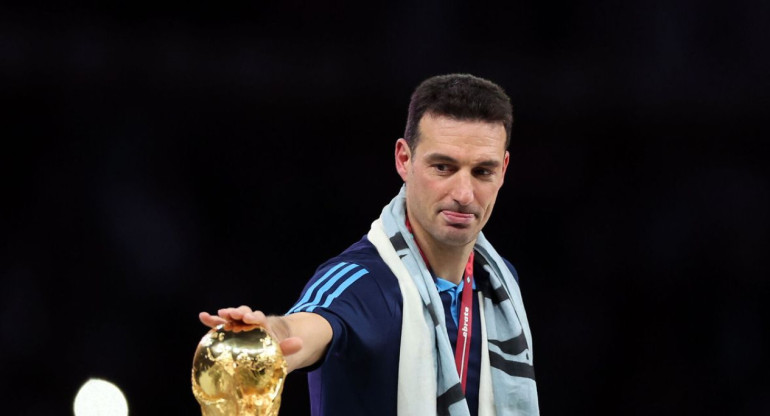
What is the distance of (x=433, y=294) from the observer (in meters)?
1.77

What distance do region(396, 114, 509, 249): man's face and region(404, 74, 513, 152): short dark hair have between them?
15 millimetres

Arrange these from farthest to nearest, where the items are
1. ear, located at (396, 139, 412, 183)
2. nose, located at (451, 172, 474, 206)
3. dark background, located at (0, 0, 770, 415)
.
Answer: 1. dark background, located at (0, 0, 770, 415)
2. ear, located at (396, 139, 412, 183)
3. nose, located at (451, 172, 474, 206)

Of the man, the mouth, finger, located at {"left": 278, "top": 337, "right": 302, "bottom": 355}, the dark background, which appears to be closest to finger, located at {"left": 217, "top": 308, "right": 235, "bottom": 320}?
finger, located at {"left": 278, "top": 337, "right": 302, "bottom": 355}

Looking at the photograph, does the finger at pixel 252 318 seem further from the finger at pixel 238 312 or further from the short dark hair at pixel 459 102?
the short dark hair at pixel 459 102

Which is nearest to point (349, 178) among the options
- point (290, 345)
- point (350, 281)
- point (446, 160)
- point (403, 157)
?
point (403, 157)

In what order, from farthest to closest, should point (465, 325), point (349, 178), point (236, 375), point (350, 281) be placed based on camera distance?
point (349, 178), point (465, 325), point (350, 281), point (236, 375)

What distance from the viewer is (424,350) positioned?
5.58 feet

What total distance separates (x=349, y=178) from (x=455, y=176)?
1.46 m

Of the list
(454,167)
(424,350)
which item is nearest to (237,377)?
(424,350)

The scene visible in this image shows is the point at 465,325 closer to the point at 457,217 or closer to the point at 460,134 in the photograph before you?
the point at 457,217

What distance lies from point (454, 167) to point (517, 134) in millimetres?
1552

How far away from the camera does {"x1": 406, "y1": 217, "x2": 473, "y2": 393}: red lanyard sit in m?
1.83

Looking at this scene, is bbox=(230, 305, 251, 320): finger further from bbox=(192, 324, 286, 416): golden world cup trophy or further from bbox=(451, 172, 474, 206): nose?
bbox=(451, 172, 474, 206): nose

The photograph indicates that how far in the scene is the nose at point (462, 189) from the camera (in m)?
1.75
